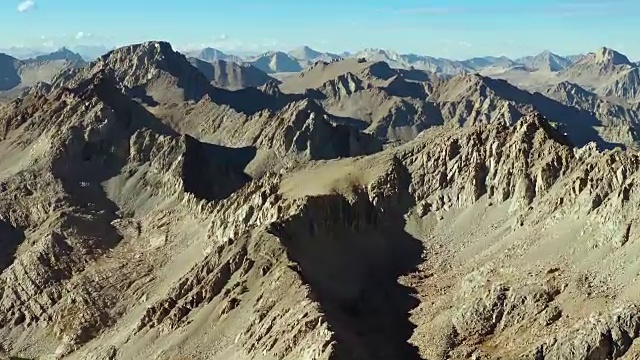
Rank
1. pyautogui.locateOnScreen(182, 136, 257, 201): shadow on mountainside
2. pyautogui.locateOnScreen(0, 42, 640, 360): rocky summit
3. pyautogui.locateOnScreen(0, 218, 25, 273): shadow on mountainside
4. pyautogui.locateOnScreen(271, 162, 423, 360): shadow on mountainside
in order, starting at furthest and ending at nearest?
1. pyautogui.locateOnScreen(182, 136, 257, 201): shadow on mountainside
2. pyautogui.locateOnScreen(0, 218, 25, 273): shadow on mountainside
3. pyautogui.locateOnScreen(271, 162, 423, 360): shadow on mountainside
4. pyautogui.locateOnScreen(0, 42, 640, 360): rocky summit

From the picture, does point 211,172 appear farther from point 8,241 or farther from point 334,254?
point 334,254

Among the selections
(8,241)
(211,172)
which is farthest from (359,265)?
(8,241)

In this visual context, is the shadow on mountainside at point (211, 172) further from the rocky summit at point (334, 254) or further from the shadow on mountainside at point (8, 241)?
the shadow on mountainside at point (8, 241)

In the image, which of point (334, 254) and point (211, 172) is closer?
point (334, 254)

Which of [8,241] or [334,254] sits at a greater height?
[334,254]

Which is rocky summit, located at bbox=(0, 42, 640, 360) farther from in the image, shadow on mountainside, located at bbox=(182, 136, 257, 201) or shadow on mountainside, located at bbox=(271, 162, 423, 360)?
shadow on mountainside, located at bbox=(182, 136, 257, 201)

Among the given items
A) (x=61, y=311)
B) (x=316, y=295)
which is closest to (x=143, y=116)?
(x=61, y=311)

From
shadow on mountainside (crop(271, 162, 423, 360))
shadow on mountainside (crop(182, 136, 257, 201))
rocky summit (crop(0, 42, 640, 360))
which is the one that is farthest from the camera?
shadow on mountainside (crop(182, 136, 257, 201))

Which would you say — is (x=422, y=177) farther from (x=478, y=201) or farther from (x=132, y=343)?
(x=132, y=343)

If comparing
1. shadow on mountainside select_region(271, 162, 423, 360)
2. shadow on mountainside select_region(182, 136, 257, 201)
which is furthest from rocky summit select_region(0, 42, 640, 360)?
shadow on mountainside select_region(182, 136, 257, 201)
